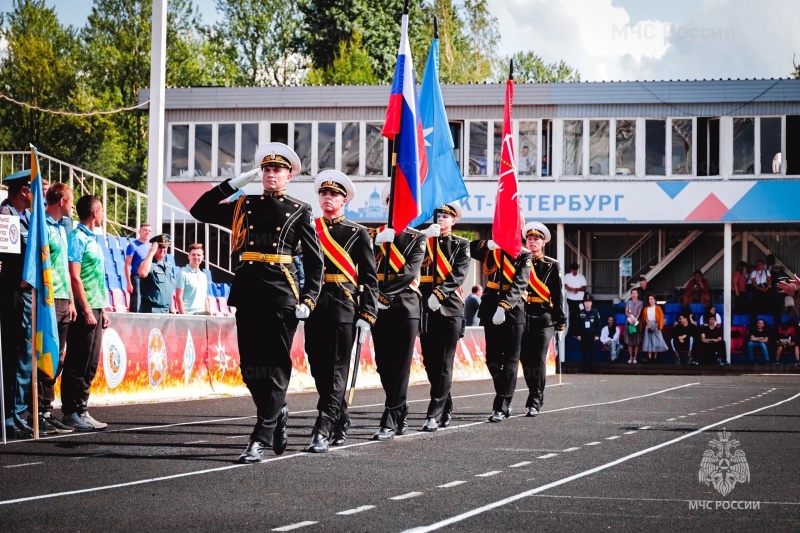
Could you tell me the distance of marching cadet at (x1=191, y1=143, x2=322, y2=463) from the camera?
9.64m

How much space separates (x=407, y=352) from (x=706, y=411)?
5811 mm

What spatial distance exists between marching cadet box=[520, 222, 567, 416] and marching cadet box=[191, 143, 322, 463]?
241 inches

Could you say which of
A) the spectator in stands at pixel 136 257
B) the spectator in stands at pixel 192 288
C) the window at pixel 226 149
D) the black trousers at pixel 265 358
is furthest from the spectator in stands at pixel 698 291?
the black trousers at pixel 265 358

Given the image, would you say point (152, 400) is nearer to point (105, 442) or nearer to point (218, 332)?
point (218, 332)

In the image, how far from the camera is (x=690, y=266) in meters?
38.8

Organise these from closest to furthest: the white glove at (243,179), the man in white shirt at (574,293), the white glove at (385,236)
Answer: the white glove at (243,179) → the white glove at (385,236) → the man in white shirt at (574,293)

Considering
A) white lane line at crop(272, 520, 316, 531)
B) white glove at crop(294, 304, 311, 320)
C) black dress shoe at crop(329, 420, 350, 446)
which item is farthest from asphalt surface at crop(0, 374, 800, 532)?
white glove at crop(294, 304, 311, 320)

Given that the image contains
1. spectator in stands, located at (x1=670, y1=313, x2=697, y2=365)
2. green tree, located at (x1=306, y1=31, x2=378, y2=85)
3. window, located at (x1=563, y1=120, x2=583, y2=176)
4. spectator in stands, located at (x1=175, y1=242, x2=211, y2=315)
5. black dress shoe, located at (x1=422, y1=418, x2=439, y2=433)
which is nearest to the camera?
black dress shoe, located at (x1=422, y1=418, x2=439, y2=433)

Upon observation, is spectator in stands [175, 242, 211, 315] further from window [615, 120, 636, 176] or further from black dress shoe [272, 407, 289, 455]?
window [615, 120, 636, 176]

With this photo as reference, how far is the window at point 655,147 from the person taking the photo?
120 feet

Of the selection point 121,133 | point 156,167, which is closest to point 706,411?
point 156,167

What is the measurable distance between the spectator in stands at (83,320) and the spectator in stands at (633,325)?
71.4ft

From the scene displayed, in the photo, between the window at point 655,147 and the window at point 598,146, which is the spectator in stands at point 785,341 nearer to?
the window at point 655,147

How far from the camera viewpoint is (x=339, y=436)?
35.9 feet
